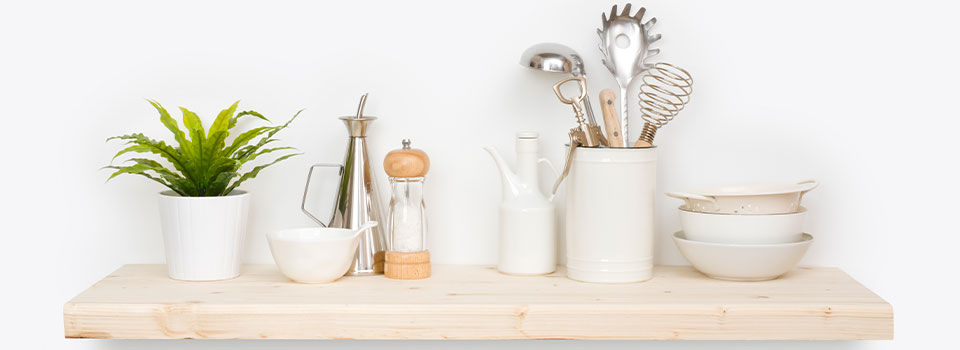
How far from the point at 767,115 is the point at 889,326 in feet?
1.22

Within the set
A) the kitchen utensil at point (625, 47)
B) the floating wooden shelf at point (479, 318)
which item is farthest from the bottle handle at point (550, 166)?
the floating wooden shelf at point (479, 318)

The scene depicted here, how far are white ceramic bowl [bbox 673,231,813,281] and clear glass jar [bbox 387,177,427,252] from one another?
1.19 ft

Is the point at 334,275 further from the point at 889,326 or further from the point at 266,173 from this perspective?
the point at 889,326

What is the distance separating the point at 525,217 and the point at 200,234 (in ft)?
1.47

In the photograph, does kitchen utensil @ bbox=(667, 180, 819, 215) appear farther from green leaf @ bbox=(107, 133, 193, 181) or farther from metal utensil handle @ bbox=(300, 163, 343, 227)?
green leaf @ bbox=(107, 133, 193, 181)

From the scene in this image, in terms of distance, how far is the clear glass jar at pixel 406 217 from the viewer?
1308 mm

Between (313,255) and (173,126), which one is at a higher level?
(173,126)

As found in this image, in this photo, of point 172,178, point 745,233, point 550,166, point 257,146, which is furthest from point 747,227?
point 172,178

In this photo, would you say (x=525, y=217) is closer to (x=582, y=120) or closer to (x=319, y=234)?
(x=582, y=120)

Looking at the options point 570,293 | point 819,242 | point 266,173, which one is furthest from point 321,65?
point 819,242

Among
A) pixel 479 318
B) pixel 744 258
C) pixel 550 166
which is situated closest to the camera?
pixel 479 318

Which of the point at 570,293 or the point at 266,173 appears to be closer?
the point at 570,293

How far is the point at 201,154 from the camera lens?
1.28 metres

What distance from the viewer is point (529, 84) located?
4.56 ft
